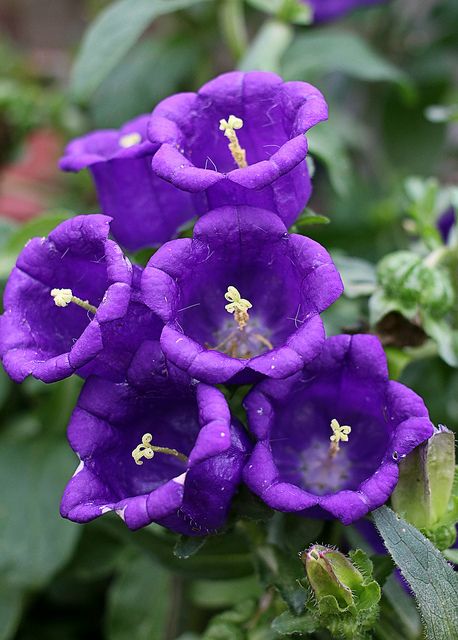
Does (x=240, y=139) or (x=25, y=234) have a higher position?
(x=240, y=139)

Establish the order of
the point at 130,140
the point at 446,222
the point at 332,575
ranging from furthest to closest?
the point at 446,222
the point at 130,140
the point at 332,575

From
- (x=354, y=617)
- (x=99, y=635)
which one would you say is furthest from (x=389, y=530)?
(x=99, y=635)

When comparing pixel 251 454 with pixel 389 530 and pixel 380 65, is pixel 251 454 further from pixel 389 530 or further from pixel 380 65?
pixel 380 65

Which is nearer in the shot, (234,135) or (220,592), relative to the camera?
(234,135)

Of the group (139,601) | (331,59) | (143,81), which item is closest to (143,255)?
(139,601)

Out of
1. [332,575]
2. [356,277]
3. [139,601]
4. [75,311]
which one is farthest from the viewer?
[139,601]

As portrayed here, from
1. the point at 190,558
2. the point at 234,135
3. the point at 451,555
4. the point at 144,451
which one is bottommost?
the point at 190,558

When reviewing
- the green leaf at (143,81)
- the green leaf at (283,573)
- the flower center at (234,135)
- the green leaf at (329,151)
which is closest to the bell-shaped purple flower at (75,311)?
the flower center at (234,135)

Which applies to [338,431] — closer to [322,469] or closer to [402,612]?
[322,469]
